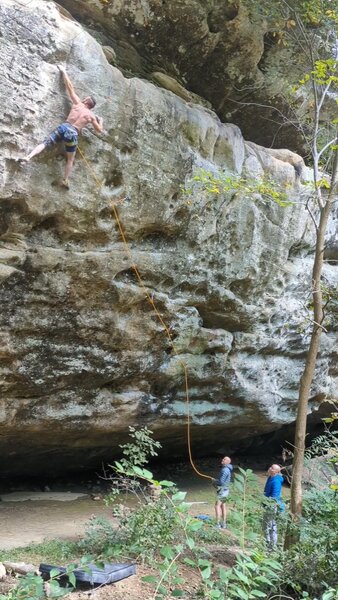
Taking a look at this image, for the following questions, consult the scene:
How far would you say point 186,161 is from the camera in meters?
7.79

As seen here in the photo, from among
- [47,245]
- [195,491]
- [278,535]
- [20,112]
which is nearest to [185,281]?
[47,245]

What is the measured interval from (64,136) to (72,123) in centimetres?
20

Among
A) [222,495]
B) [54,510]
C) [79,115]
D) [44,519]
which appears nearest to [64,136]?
[79,115]

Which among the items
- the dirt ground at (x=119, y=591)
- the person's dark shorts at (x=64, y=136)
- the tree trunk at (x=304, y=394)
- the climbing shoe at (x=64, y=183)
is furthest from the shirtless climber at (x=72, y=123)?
the dirt ground at (x=119, y=591)

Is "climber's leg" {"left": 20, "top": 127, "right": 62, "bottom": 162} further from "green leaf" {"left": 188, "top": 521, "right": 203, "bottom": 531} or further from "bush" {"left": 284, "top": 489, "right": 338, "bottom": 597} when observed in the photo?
"bush" {"left": 284, "top": 489, "right": 338, "bottom": 597}

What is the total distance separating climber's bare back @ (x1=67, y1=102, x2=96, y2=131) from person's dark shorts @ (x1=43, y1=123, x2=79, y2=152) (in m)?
0.07

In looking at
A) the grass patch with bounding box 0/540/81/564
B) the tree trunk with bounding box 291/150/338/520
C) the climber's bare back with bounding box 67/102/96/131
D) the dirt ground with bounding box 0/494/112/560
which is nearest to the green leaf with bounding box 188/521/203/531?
the tree trunk with bounding box 291/150/338/520

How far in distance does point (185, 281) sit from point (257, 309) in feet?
5.65

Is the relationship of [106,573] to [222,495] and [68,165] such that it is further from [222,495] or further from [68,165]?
[68,165]

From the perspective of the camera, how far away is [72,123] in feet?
21.0

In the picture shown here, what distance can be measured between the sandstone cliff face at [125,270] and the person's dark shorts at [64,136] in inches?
6.7

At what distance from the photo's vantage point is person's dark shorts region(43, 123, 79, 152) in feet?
20.8

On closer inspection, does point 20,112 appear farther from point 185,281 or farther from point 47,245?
point 185,281

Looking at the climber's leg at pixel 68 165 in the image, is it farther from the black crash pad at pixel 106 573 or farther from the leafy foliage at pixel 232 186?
the black crash pad at pixel 106 573
